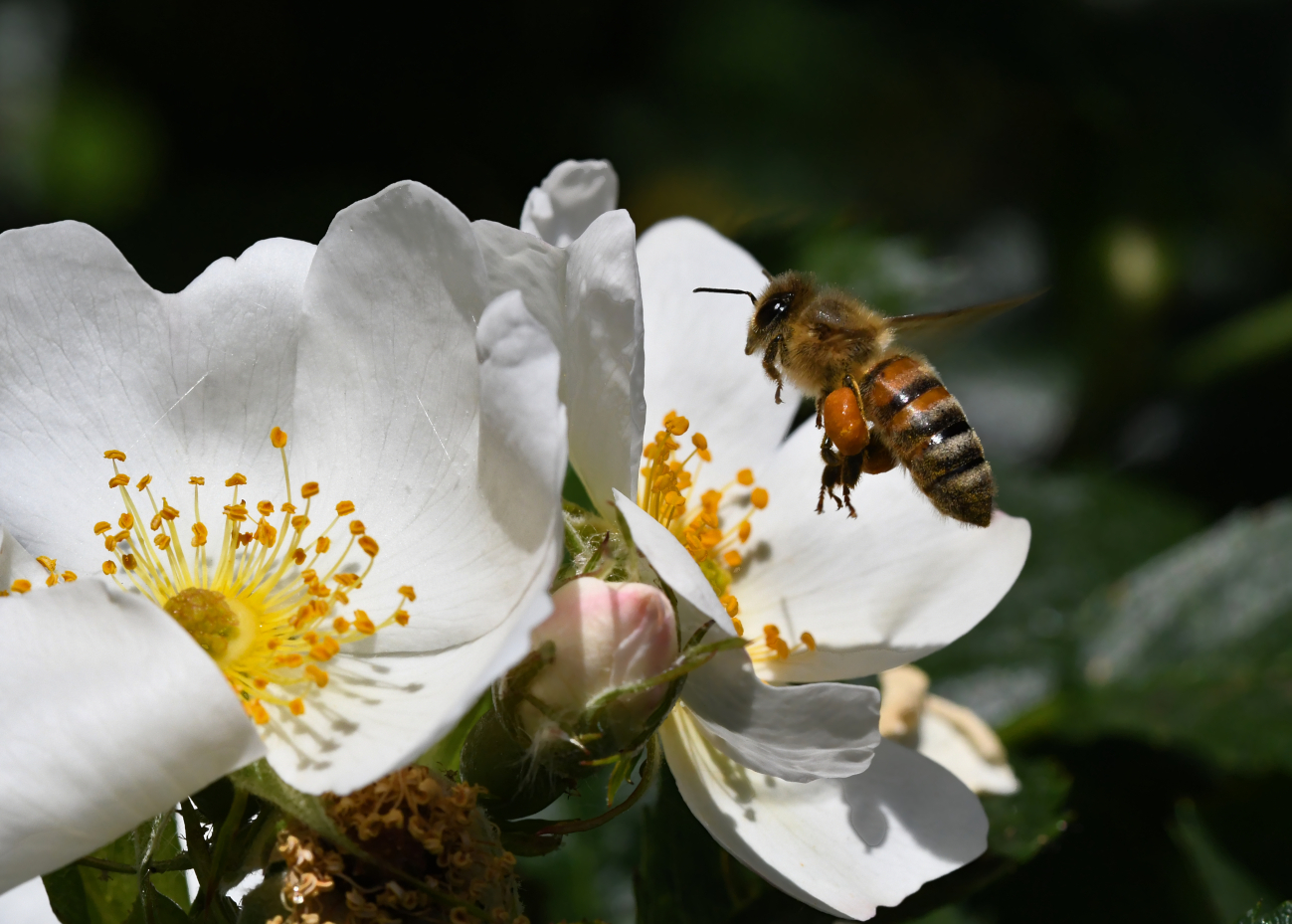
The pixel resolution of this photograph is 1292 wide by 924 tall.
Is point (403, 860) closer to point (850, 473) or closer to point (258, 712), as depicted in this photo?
point (258, 712)

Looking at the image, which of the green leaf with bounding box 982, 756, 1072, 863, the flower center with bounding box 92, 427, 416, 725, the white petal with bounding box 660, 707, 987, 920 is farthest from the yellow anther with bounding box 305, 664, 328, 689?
the green leaf with bounding box 982, 756, 1072, 863

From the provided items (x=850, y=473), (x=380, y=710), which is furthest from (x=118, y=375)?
(x=850, y=473)

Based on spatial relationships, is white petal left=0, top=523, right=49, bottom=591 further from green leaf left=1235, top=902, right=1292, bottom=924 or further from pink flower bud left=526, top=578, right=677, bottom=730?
green leaf left=1235, top=902, right=1292, bottom=924

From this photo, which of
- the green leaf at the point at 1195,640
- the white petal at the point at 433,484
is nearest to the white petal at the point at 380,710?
the white petal at the point at 433,484

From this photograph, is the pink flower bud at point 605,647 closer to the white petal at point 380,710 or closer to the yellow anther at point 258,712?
the white petal at point 380,710

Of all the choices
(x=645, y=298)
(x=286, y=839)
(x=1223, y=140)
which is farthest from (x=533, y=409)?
(x=1223, y=140)

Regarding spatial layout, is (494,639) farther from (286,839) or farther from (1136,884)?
(1136,884)
